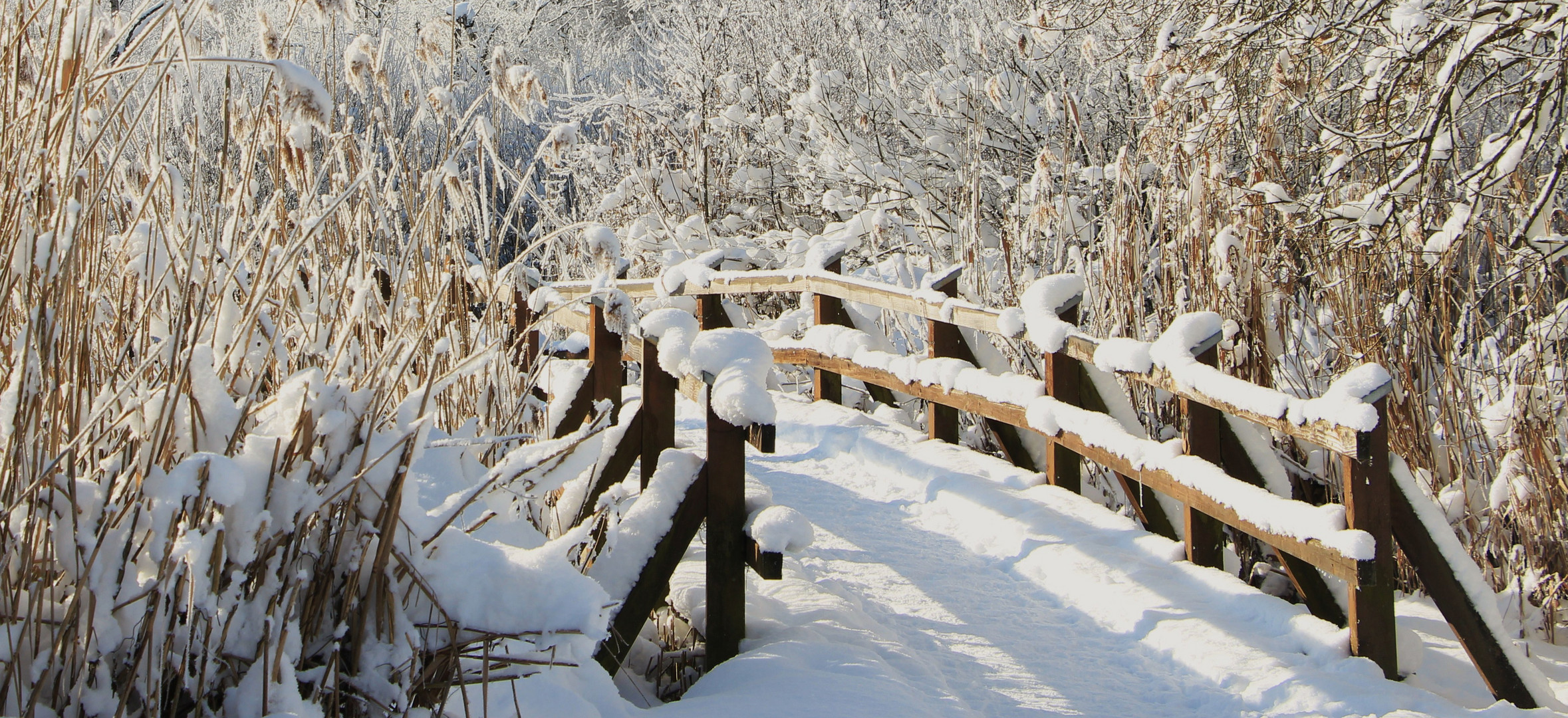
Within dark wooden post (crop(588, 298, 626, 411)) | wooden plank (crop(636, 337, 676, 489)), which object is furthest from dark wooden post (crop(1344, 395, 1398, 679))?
dark wooden post (crop(588, 298, 626, 411))

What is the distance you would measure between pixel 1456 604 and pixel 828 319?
3750mm

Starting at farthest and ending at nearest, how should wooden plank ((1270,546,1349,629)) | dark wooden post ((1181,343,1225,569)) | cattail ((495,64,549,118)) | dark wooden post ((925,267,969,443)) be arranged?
dark wooden post ((925,267,969,443))
dark wooden post ((1181,343,1225,569))
wooden plank ((1270,546,1349,629))
cattail ((495,64,549,118))

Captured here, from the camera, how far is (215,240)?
4.66 ft

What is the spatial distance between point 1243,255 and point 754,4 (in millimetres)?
7088

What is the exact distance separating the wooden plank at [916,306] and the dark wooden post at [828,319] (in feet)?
0.44

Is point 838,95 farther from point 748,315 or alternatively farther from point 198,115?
point 198,115

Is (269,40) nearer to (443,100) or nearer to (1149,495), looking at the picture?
(443,100)

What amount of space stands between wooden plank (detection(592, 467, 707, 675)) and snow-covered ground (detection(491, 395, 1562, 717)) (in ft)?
0.47

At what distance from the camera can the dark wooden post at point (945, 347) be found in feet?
16.5

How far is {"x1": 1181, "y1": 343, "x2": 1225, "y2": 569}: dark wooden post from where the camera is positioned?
343cm

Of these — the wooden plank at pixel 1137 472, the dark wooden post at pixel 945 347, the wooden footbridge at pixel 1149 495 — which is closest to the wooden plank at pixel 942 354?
the dark wooden post at pixel 945 347

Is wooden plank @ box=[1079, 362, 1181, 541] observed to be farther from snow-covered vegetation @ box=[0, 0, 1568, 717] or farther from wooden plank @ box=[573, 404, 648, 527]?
wooden plank @ box=[573, 404, 648, 527]

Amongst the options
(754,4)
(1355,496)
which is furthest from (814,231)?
(1355,496)

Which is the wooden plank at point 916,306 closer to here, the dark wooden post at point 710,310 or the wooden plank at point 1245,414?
the wooden plank at point 1245,414
